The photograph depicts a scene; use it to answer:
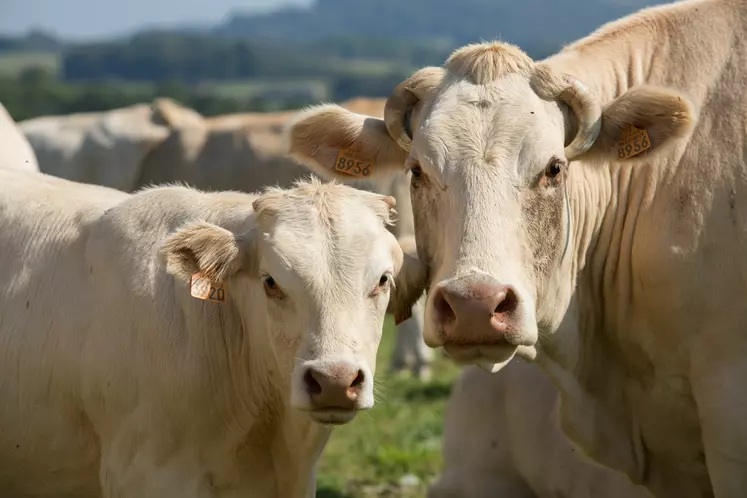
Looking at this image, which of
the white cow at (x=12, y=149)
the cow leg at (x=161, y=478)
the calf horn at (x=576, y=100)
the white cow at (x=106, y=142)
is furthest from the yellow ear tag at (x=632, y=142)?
the white cow at (x=106, y=142)

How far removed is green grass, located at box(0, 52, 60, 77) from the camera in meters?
149

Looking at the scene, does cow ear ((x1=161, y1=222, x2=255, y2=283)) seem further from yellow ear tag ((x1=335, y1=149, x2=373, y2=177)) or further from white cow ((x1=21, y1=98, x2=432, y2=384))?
white cow ((x1=21, y1=98, x2=432, y2=384))

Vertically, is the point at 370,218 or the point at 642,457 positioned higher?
the point at 370,218

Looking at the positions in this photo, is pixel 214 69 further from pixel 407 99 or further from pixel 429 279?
pixel 429 279

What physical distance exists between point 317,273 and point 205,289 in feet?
1.69

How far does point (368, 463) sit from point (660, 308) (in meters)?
3.99

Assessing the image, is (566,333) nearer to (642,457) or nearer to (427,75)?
(642,457)

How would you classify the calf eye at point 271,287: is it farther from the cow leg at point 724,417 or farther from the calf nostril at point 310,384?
the cow leg at point 724,417

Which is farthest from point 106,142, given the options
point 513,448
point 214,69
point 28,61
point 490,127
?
point 28,61

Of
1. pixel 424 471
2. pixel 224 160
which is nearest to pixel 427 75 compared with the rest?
pixel 424 471

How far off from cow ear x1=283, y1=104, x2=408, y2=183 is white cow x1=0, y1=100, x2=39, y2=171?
2.26m

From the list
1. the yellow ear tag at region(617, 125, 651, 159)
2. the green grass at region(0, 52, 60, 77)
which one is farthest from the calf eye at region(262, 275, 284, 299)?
the green grass at region(0, 52, 60, 77)

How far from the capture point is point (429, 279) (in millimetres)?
5395

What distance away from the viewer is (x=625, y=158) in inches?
213
